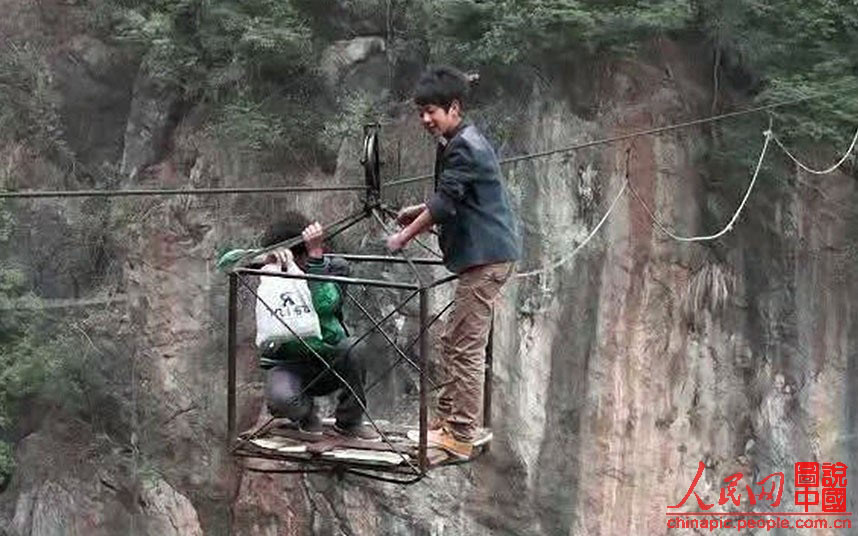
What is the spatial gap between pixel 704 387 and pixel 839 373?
0.93 metres

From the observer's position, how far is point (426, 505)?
7.53 metres

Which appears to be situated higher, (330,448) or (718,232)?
(718,232)

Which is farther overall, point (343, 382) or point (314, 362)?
point (314, 362)

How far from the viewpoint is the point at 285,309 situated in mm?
3410

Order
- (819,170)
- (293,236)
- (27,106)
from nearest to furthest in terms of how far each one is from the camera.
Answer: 1. (293,236)
2. (819,170)
3. (27,106)

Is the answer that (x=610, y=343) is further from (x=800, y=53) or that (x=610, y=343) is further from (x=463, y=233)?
(x=463, y=233)

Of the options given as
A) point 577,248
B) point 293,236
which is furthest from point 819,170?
point 293,236

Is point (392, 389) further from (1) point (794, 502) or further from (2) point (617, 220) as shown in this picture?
(1) point (794, 502)

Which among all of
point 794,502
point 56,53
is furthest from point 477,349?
point 56,53

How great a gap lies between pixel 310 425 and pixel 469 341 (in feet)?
2.03

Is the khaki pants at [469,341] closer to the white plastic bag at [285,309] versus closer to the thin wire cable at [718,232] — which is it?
the white plastic bag at [285,309]

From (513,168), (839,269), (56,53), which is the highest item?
(56,53)

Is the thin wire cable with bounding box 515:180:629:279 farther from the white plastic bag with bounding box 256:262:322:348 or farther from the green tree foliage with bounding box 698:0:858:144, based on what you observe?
the white plastic bag with bounding box 256:262:322:348

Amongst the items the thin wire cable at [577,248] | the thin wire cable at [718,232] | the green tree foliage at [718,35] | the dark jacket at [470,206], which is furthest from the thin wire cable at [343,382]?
the thin wire cable at [718,232]
